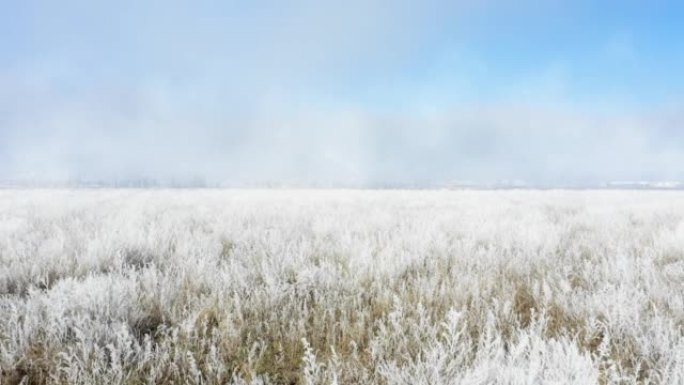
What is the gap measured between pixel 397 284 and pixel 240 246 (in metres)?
2.51

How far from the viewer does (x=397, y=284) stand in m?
4.00

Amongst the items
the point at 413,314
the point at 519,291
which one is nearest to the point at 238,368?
the point at 413,314

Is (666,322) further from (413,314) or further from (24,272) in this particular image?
(24,272)

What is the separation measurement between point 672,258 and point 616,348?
3520 millimetres

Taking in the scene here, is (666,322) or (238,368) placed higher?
(666,322)

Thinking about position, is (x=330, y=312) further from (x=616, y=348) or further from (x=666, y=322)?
(x=666, y=322)

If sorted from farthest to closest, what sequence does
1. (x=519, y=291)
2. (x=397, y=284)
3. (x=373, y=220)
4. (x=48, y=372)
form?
(x=373, y=220), (x=397, y=284), (x=519, y=291), (x=48, y=372)

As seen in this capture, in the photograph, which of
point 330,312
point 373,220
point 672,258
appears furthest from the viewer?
point 373,220

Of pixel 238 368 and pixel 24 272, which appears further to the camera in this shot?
pixel 24 272

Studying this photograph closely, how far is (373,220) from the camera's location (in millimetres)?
9203

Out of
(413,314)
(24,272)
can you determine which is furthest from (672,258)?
(24,272)

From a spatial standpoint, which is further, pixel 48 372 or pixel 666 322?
pixel 666 322

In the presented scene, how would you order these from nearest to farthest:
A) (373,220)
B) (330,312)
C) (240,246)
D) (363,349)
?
(363,349) < (330,312) < (240,246) < (373,220)

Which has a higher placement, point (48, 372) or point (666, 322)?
point (666, 322)
